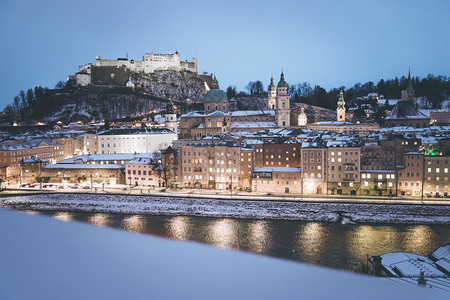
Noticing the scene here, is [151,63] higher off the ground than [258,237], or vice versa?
[151,63]

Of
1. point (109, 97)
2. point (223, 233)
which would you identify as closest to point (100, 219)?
point (223, 233)

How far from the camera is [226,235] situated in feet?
38.2

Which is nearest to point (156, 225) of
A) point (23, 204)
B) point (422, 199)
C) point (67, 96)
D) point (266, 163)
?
point (23, 204)

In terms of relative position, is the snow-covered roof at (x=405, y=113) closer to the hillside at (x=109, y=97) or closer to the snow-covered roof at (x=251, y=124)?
the snow-covered roof at (x=251, y=124)

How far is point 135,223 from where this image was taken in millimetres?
13117

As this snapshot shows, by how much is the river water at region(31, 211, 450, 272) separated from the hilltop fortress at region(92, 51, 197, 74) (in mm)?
39263

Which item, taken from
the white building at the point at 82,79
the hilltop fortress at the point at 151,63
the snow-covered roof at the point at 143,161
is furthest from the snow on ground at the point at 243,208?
the hilltop fortress at the point at 151,63

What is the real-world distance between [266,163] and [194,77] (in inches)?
1412

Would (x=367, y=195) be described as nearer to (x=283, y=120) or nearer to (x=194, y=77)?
(x=283, y=120)

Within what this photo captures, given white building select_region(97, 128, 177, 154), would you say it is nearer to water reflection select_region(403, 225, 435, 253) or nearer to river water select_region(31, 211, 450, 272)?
river water select_region(31, 211, 450, 272)

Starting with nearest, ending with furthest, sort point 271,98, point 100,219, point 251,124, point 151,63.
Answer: point 100,219 → point 251,124 → point 271,98 → point 151,63

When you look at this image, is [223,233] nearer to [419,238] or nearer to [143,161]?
[419,238]

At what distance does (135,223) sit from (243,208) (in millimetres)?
4342

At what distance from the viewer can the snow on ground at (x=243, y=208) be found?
13.6m
